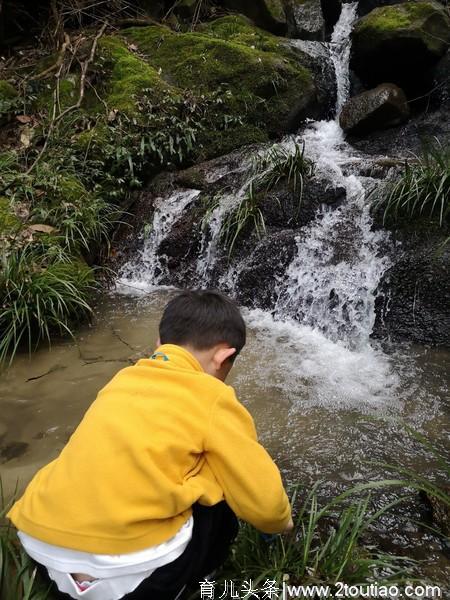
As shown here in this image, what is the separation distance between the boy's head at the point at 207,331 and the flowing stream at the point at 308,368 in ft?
3.97

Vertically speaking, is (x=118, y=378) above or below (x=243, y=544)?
above

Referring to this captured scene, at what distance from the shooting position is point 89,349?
393cm

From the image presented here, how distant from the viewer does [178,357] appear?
152cm

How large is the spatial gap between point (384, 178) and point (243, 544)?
472 centimetres

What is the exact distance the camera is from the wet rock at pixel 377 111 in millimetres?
7445

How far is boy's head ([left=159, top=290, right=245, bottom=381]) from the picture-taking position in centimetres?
160

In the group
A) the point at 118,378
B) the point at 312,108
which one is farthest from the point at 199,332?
the point at 312,108

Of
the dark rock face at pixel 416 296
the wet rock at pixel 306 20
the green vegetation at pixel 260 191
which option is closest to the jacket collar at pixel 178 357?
the dark rock face at pixel 416 296

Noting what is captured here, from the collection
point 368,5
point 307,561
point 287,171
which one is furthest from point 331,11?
point 307,561

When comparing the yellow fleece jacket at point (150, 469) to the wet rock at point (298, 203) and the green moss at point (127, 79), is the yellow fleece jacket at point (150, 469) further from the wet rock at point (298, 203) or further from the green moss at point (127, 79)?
the green moss at point (127, 79)

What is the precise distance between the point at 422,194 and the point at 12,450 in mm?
4136

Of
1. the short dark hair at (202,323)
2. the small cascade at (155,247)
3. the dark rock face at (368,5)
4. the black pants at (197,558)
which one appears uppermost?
the dark rock face at (368,5)

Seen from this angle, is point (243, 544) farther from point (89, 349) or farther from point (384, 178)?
point (384, 178)

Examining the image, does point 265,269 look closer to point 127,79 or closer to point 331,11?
point 127,79
